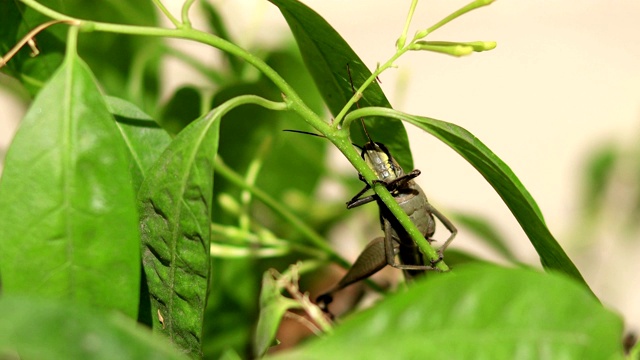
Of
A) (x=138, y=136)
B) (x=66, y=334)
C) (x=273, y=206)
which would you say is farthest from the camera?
(x=273, y=206)

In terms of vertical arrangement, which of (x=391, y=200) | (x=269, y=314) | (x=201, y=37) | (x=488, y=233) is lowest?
(x=488, y=233)

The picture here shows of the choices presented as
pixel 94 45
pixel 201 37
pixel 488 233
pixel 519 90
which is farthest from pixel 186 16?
pixel 519 90

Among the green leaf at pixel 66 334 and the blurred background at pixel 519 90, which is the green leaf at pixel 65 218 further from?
the blurred background at pixel 519 90

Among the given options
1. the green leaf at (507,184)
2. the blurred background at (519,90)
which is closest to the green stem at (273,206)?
the green leaf at (507,184)

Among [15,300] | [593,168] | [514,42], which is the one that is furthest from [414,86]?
[15,300]

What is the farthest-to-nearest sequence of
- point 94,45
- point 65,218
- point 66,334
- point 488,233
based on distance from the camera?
point 488,233 < point 94,45 < point 65,218 < point 66,334

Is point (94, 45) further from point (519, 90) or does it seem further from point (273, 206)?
point (519, 90)

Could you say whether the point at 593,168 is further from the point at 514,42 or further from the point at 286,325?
the point at 514,42
